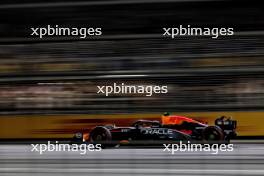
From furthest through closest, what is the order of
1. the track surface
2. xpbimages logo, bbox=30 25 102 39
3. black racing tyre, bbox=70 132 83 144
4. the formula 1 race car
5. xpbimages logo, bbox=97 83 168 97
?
black racing tyre, bbox=70 132 83 144 < the formula 1 race car < xpbimages logo, bbox=97 83 168 97 < xpbimages logo, bbox=30 25 102 39 < the track surface

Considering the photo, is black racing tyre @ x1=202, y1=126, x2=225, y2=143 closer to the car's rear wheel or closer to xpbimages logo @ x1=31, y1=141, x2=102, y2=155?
the car's rear wheel

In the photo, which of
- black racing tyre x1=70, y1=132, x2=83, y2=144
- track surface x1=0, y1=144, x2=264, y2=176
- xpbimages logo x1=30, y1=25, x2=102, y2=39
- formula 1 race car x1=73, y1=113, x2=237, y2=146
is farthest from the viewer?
black racing tyre x1=70, y1=132, x2=83, y2=144

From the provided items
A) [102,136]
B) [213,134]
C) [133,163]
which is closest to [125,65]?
[102,136]

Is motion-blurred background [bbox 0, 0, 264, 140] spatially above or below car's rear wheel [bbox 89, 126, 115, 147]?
above

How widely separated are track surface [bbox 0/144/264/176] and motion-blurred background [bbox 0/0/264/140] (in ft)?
1.94

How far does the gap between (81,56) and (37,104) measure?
2.83ft

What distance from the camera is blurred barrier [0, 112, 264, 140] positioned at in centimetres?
715

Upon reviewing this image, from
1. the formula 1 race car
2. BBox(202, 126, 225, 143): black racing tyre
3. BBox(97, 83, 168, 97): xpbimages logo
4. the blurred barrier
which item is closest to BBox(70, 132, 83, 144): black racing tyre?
the blurred barrier

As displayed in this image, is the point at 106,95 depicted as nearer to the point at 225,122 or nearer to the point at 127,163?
the point at 127,163

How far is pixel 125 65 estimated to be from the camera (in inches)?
267

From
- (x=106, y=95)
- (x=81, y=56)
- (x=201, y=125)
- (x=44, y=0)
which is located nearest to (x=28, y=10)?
(x=44, y=0)

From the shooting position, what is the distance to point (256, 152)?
662 cm

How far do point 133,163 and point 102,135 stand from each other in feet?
2.80

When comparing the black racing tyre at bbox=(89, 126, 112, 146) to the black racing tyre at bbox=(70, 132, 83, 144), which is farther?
the black racing tyre at bbox=(70, 132, 83, 144)
